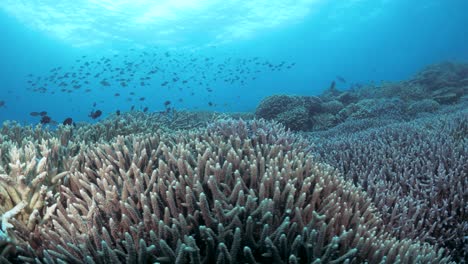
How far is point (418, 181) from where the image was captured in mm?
4250

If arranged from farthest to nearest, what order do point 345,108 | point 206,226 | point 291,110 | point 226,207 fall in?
point 345,108 → point 291,110 → point 226,207 → point 206,226

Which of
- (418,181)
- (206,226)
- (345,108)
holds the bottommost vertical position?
(418,181)

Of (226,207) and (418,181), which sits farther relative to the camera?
(418,181)

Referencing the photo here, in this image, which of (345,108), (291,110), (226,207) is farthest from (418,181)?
(345,108)

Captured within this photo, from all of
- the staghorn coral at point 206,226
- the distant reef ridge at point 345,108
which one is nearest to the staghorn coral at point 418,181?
the staghorn coral at point 206,226

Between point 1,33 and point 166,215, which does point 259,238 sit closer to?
point 166,215

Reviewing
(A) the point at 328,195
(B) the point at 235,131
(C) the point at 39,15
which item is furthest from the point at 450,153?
(C) the point at 39,15

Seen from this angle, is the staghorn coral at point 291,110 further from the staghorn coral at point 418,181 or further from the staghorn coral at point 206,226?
the staghorn coral at point 206,226

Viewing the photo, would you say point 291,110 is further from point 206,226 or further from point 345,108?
point 206,226

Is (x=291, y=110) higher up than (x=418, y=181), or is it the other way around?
(x=291, y=110)

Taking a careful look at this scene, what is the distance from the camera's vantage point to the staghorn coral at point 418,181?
139 inches

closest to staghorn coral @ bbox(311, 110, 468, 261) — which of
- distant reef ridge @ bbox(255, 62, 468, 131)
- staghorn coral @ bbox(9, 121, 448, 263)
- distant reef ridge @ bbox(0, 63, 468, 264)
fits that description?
distant reef ridge @ bbox(0, 63, 468, 264)

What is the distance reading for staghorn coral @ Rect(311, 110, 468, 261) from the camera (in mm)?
3531

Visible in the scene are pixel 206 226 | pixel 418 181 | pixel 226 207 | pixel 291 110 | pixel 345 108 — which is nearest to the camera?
pixel 206 226
